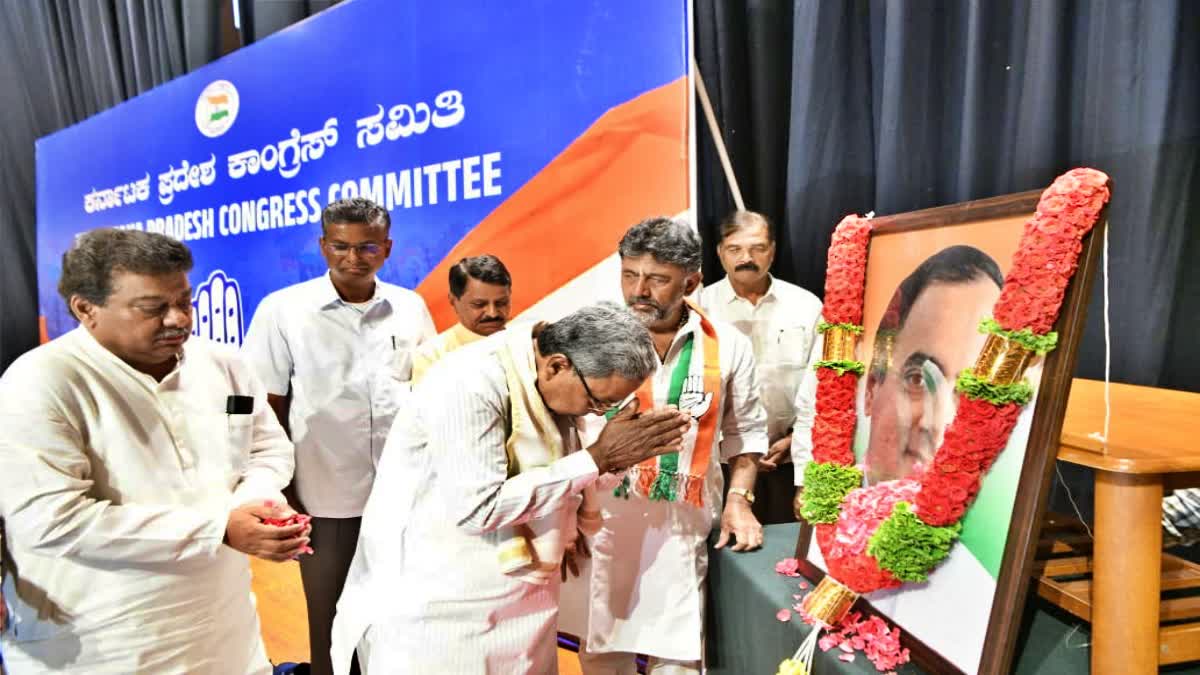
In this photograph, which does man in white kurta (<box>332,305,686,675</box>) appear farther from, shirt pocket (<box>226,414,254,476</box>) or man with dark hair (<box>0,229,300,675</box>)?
shirt pocket (<box>226,414,254,476</box>)

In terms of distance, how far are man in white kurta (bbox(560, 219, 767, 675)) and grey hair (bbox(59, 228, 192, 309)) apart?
1.01m

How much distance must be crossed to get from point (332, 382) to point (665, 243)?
1.37 m

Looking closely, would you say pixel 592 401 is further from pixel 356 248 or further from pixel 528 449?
pixel 356 248

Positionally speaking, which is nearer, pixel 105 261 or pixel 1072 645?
pixel 1072 645

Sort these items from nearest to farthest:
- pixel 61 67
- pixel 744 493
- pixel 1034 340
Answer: pixel 1034 340 < pixel 744 493 < pixel 61 67

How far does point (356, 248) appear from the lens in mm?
2457

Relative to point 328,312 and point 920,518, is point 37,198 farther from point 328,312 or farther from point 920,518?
point 920,518

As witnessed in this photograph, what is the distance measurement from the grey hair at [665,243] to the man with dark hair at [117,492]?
0.97 m

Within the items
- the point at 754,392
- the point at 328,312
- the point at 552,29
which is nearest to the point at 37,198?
the point at 328,312

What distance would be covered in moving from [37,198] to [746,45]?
5859 mm

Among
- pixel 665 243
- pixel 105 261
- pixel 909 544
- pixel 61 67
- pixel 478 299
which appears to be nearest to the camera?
pixel 909 544

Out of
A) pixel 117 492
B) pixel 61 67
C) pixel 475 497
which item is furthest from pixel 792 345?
pixel 61 67

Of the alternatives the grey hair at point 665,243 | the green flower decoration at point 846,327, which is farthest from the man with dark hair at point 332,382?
the green flower decoration at point 846,327

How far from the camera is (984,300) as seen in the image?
1111mm
